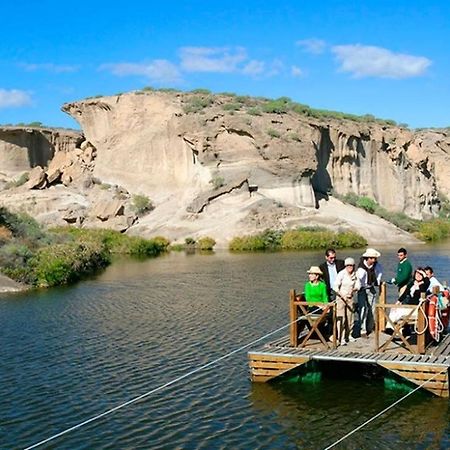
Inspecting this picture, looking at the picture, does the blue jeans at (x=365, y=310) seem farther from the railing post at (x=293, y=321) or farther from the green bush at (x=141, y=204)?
the green bush at (x=141, y=204)

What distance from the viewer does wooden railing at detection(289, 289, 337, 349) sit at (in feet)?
43.7

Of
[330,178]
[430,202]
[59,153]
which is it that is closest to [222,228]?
[330,178]

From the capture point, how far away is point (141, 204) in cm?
6038

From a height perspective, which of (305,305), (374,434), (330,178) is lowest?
(374,434)

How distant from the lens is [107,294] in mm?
26609

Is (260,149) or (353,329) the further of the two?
(260,149)

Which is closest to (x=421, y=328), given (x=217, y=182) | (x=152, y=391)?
(x=152, y=391)

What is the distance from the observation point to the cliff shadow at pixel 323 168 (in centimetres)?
6376

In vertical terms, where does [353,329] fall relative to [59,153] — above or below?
below

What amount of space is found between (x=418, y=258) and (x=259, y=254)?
1049 centimetres

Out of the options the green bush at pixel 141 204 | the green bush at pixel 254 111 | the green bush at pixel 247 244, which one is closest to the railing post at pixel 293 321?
the green bush at pixel 247 244

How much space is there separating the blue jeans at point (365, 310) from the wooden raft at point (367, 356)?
12.7 inches

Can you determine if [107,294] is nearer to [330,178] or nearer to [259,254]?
[259,254]

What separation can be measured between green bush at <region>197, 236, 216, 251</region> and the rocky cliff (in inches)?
29.8
